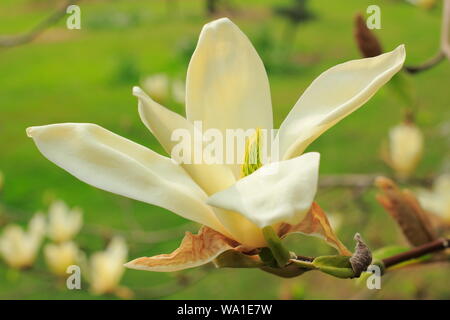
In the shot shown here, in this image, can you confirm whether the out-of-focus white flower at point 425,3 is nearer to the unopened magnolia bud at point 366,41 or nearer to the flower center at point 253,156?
the unopened magnolia bud at point 366,41

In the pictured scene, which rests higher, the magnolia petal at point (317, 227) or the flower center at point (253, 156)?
the flower center at point (253, 156)

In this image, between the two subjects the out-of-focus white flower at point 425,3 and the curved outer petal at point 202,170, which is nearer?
the curved outer petal at point 202,170

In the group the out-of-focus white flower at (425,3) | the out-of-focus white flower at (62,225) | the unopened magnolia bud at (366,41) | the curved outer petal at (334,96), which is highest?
the out-of-focus white flower at (425,3)

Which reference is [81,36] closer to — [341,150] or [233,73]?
[341,150]

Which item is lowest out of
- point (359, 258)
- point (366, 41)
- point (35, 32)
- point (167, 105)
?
point (359, 258)

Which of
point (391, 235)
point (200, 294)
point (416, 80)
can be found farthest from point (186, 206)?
point (416, 80)

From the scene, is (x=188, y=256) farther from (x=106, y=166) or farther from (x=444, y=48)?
(x=444, y=48)

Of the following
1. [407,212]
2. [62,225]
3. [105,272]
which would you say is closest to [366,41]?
[407,212]

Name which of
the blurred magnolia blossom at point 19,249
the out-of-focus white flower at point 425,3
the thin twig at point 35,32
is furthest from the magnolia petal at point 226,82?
the blurred magnolia blossom at point 19,249
